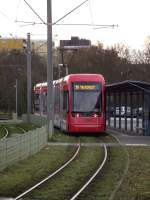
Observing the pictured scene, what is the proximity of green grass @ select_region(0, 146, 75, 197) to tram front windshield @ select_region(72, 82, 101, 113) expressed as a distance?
857 cm

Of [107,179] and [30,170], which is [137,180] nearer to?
[107,179]

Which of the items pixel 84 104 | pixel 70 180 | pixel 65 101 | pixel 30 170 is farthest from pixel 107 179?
pixel 65 101

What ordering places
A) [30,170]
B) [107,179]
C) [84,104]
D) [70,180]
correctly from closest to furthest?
1. [70,180]
2. [107,179]
3. [30,170]
4. [84,104]

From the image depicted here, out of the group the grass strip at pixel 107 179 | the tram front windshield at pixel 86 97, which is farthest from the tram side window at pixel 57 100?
the grass strip at pixel 107 179

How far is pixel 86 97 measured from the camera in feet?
118

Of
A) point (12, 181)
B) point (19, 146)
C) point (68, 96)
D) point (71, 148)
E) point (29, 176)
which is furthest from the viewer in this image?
point (68, 96)

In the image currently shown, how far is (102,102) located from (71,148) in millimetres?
7729

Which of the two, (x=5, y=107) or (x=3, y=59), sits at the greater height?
(x=3, y=59)

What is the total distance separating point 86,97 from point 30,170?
17095mm

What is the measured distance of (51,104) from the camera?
36688 millimetres

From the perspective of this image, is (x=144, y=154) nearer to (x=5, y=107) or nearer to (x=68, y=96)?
(x=68, y=96)

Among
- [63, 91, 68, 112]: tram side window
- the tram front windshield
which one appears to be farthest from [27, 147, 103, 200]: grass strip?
[63, 91, 68, 112]: tram side window

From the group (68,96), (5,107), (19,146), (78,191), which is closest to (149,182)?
(78,191)

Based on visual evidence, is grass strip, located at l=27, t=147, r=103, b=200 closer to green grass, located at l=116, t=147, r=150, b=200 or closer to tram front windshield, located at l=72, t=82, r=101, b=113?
green grass, located at l=116, t=147, r=150, b=200
